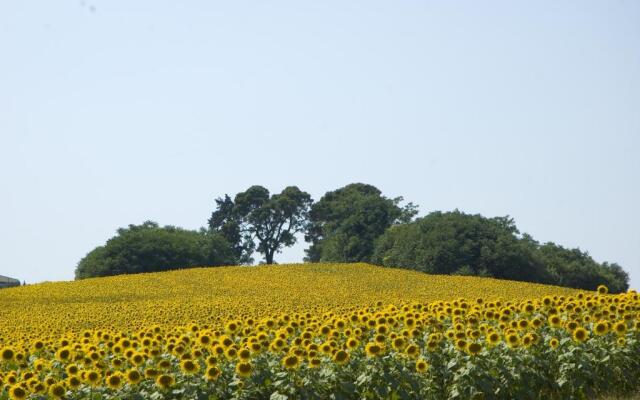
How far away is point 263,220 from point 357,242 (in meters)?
18.0

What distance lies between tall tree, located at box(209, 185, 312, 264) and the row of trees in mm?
97

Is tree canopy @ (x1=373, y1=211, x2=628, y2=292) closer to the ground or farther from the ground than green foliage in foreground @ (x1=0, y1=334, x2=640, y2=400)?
farther from the ground

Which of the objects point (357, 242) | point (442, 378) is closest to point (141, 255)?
point (357, 242)

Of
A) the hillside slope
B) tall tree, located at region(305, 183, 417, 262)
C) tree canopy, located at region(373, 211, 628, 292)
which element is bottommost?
the hillside slope

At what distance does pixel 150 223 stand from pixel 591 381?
9534 cm

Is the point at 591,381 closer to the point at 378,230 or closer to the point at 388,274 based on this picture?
the point at 388,274

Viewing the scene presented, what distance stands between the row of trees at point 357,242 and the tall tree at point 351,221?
0.10 meters

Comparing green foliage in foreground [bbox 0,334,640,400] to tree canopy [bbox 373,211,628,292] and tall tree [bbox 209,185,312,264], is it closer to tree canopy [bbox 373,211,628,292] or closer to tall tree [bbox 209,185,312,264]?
tree canopy [bbox 373,211,628,292]

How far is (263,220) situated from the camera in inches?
3634

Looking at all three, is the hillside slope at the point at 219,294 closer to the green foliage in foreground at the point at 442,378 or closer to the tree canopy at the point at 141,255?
the green foliage in foreground at the point at 442,378

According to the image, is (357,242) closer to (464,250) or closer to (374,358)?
(464,250)

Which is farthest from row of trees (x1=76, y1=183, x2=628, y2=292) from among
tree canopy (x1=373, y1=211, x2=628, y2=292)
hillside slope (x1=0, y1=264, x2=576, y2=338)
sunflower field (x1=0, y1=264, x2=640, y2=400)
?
sunflower field (x1=0, y1=264, x2=640, y2=400)

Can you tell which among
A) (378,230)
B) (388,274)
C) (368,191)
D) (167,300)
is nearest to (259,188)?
(368,191)

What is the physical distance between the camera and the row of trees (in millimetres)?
55438
